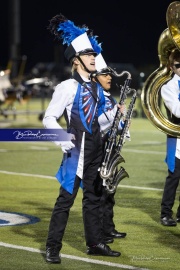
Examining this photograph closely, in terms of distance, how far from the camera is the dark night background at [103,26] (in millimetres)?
42281

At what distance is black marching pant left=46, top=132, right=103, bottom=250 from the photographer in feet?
22.4

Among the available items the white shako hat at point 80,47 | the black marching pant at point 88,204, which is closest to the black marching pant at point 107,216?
the black marching pant at point 88,204

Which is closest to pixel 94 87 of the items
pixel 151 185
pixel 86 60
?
pixel 86 60

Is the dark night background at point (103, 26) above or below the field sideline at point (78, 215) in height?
below

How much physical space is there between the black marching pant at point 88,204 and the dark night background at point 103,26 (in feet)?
114

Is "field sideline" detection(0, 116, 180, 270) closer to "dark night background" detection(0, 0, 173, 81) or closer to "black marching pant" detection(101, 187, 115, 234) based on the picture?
"black marching pant" detection(101, 187, 115, 234)

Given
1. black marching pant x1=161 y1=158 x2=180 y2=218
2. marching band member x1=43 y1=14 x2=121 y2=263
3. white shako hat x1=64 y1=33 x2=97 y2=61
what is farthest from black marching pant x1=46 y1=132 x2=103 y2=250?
black marching pant x1=161 y1=158 x2=180 y2=218

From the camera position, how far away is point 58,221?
684 centimetres

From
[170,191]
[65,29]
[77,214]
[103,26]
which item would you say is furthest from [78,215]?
[103,26]

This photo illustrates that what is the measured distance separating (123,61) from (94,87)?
36376mm

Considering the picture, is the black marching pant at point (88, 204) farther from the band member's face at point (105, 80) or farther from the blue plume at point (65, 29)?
the band member's face at point (105, 80)

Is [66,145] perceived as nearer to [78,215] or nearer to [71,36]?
[71,36]

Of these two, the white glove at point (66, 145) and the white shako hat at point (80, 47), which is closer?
the white glove at point (66, 145)

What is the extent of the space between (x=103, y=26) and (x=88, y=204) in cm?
3646
